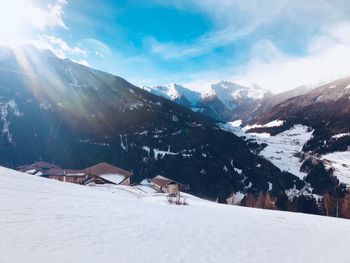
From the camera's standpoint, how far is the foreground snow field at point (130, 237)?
37.6 feet

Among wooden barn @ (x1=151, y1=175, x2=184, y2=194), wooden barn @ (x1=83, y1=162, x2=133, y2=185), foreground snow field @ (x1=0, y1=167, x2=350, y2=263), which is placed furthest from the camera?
wooden barn @ (x1=151, y1=175, x2=184, y2=194)

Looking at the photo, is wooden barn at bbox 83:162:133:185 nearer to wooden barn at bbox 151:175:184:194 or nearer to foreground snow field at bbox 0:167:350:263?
wooden barn at bbox 151:175:184:194

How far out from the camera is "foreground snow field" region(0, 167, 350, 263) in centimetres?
1147

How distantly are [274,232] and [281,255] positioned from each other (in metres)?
6.14

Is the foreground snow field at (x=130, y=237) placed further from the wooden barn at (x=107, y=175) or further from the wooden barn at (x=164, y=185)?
the wooden barn at (x=164, y=185)

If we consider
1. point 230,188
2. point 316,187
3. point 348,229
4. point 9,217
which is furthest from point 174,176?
point 9,217

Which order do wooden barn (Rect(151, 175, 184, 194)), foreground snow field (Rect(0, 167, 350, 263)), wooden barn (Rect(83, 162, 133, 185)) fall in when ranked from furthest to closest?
1. wooden barn (Rect(151, 175, 184, 194))
2. wooden barn (Rect(83, 162, 133, 185))
3. foreground snow field (Rect(0, 167, 350, 263))

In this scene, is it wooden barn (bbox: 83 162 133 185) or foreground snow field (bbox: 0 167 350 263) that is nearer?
foreground snow field (bbox: 0 167 350 263)

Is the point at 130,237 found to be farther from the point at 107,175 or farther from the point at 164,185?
the point at 164,185

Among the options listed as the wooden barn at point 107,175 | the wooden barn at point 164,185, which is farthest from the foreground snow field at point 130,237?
the wooden barn at point 164,185

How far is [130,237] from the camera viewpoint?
48.0 ft

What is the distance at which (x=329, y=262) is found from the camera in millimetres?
15328

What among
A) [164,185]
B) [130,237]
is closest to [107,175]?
[164,185]

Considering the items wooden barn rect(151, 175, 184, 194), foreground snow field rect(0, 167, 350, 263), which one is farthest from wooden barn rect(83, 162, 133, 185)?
foreground snow field rect(0, 167, 350, 263)
